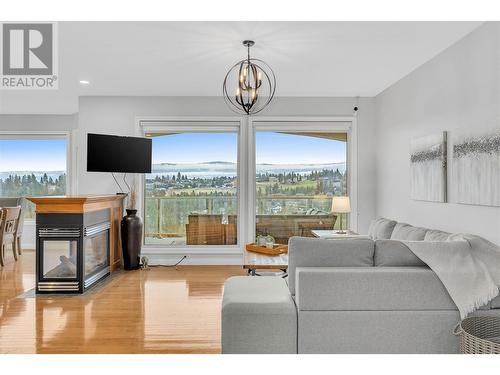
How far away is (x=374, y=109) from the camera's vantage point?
6332 millimetres

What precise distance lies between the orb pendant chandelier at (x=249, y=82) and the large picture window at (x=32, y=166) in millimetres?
3780

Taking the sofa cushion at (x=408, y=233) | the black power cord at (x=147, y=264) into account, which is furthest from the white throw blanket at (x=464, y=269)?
the black power cord at (x=147, y=264)

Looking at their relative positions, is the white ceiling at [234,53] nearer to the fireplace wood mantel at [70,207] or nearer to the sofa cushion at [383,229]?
the fireplace wood mantel at [70,207]

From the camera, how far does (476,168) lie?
345 centimetres

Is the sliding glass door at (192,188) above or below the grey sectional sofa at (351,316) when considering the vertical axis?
above

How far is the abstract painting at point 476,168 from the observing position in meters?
3.21

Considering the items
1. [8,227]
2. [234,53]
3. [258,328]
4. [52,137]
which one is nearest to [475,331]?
[258,328]

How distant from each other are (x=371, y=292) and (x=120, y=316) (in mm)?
2359

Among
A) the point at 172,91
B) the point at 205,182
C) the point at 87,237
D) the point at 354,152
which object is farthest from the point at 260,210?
the point at 87,237

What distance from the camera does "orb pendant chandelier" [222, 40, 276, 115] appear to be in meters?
3.86

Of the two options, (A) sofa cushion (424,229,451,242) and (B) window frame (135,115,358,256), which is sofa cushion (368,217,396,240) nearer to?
(A) sofa cushion (424,229,451,242)

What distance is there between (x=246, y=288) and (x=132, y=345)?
98 centimetres

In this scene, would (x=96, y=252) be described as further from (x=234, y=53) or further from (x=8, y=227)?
(x=234, y=53)

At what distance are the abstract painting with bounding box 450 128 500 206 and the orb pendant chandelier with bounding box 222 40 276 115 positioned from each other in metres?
1.81
